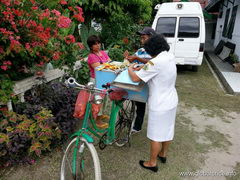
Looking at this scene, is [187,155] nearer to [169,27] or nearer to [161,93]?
[161,93]

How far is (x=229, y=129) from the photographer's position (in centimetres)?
355

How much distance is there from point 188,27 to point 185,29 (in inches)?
4.5

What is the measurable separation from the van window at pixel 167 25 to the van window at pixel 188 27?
9.0 inches

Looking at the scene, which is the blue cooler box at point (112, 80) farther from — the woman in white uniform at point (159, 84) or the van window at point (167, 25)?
the van window at point (167, 25)

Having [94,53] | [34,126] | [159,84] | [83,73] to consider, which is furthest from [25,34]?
[83,73]

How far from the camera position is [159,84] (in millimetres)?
2074

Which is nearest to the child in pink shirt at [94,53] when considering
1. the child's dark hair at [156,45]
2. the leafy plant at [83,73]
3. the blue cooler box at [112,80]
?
the blue cooler box at [112,80]

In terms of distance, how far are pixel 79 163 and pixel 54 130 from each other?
0.83 meters

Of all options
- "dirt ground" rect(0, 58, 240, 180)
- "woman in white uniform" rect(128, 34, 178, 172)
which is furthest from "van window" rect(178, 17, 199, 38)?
"woman in white uniform" rect(128, 34, 178, 172)

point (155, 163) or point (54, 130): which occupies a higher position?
point (54, 130)

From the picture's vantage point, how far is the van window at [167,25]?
6777 mm

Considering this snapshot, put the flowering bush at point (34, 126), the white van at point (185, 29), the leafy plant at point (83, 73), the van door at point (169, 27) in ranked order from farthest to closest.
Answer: the van door at point (169, 27)
the white van at point (185, 29)
the leafy plant at point (83, 73)
the flowering bush at point (34, 126)

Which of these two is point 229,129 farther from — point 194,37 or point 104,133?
point 194,37

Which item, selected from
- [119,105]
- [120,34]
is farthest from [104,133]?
[120,34]
